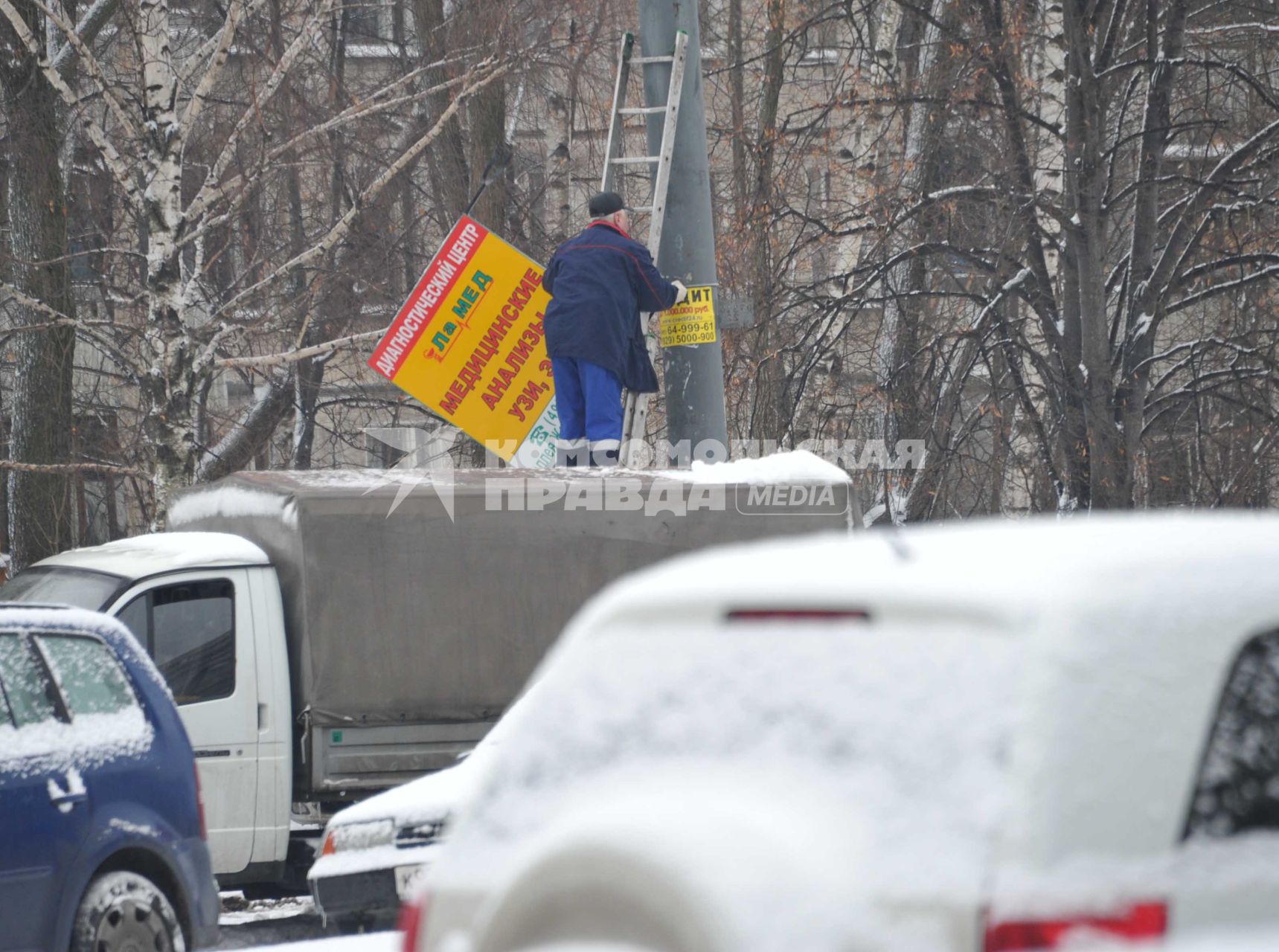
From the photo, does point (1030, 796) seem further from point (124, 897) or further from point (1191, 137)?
point (1191, 137)

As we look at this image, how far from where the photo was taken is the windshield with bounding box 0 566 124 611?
8109 mm

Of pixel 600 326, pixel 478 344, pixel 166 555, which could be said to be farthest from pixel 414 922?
pixel 478 344

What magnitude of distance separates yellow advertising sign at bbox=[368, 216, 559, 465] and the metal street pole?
4.51 ft

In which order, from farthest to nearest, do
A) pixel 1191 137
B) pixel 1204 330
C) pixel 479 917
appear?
pixel 1204 330 → pixel 1191 137 → pixel 479 917

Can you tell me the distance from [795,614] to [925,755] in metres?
0.34

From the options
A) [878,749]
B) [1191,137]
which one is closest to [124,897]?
[878,749]

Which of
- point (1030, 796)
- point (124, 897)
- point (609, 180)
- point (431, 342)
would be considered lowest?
point (124, 897)

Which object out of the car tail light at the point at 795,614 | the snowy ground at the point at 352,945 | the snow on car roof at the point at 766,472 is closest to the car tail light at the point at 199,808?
the snowy ground at the point at 352,945

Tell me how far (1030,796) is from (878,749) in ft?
0.76

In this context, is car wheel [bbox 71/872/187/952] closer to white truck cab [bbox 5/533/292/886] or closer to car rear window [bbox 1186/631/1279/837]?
white truck cab [bbox 5/533/292/886]

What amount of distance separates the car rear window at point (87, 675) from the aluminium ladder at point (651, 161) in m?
4.65

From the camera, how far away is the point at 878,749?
6.71 ft

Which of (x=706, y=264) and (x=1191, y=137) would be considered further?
(x=1191, y=137)

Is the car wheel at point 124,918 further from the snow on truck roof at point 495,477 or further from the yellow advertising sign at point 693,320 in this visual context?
the yellow advertising sign at point 693,320
